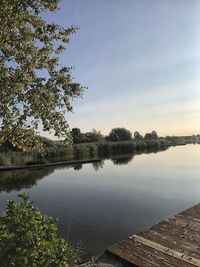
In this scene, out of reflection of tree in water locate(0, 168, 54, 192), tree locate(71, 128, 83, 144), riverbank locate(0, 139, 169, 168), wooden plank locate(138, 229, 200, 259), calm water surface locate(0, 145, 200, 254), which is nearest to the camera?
wooden plank locate(138, 229, 200, 259)

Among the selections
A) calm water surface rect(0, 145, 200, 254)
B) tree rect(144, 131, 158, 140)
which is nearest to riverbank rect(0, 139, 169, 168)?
calm water surface rect(0, 145, 200, 254)

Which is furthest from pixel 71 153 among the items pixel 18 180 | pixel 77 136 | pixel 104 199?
pixel 104 199

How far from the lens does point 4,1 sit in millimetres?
5719

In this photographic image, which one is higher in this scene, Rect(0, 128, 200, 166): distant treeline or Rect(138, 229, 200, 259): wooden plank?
Rect(0, 128, 200, 166): distant treeline

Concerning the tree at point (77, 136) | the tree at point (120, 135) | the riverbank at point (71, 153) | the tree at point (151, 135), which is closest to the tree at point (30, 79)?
the riverbank at point (71, 153)

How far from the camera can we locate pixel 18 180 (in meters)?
22.4

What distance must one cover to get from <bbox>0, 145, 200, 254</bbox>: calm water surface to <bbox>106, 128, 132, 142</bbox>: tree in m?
52.7

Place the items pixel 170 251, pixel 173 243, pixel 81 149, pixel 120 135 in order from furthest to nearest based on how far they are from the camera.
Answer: pixel 120 135 → pixel 81 149 → pixel 173 243 → pixel 170 251

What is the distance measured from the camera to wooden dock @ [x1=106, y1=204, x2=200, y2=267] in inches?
241

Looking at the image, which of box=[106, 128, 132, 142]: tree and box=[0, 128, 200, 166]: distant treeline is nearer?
box=[0, 128, 200, 166]: distant treeline

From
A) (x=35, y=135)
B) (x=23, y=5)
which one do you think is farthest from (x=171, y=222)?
(x=23, y=5)

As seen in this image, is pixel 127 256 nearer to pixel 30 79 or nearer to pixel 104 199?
pixel 30 79

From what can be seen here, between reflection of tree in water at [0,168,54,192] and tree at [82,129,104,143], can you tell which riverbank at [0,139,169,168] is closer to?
reflection of tree in water at [0,168,54,192]

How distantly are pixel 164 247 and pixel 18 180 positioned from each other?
17311 mm
